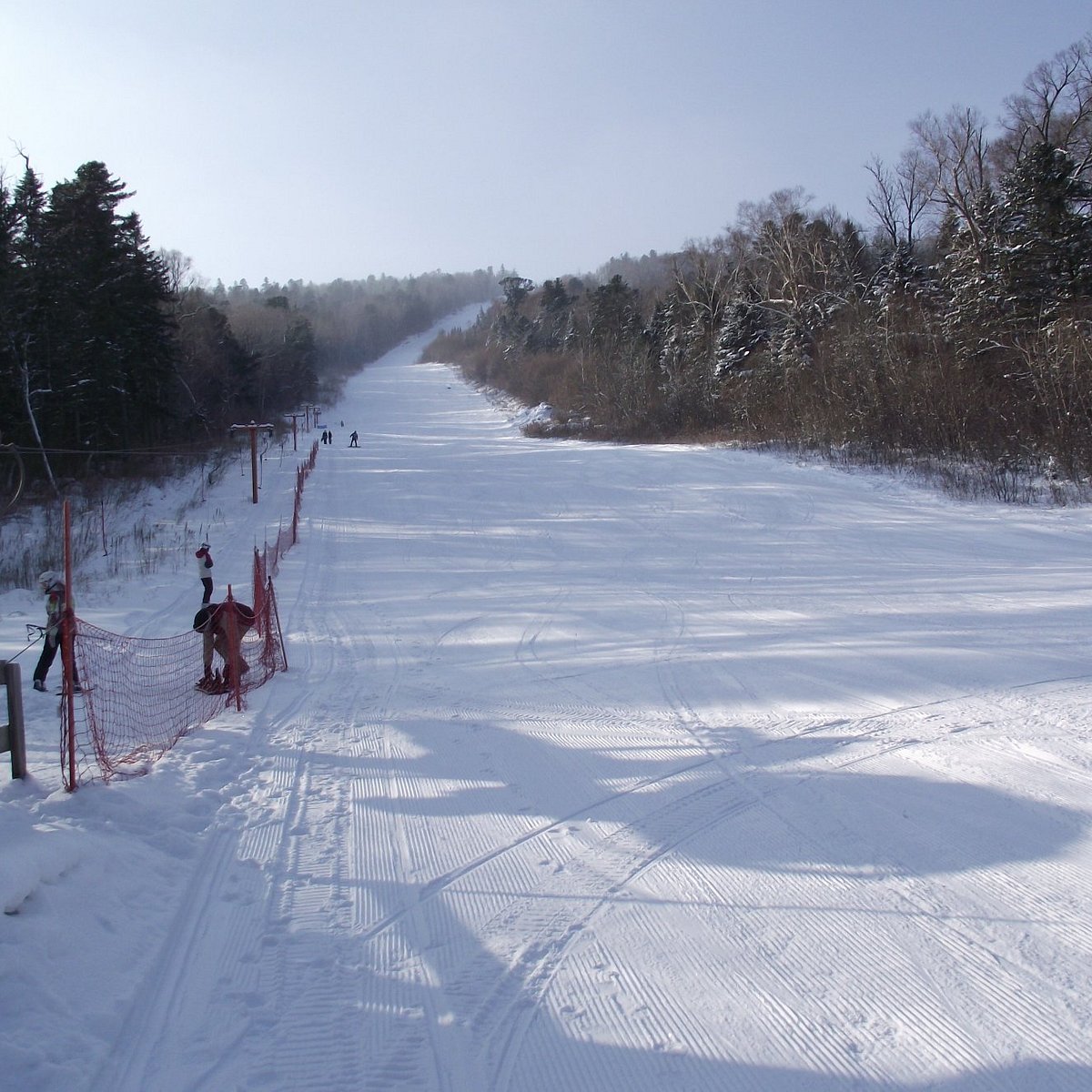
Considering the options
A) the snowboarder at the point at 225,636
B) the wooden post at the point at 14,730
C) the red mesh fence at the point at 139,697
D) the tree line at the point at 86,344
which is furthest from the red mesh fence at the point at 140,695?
the tree line at the point at 86,344

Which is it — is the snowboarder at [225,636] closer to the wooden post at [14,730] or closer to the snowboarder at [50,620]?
the snowboarder at [50,620]

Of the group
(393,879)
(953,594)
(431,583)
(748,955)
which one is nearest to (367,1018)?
(393,879)

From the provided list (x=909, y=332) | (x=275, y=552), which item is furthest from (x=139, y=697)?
(x=909, y=332)

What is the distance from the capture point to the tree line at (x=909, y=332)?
2361 cm

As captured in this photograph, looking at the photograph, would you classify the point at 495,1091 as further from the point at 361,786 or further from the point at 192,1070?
the point at 361,786

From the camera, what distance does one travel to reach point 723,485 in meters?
25.6

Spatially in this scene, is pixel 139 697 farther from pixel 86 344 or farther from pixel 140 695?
pixel 86 344

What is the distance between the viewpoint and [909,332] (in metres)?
28.0

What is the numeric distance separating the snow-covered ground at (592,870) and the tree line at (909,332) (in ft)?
44.7

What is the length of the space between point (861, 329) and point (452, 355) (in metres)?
113

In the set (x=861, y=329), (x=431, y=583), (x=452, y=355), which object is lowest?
(x=431, y=583)

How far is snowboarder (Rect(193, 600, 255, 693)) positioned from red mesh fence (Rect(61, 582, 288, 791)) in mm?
126

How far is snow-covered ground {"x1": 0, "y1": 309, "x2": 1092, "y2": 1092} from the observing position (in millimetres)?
3543

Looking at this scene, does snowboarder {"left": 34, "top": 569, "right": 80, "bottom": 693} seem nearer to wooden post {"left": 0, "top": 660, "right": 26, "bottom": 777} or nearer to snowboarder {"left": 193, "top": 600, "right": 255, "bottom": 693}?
snowboarder {"left": 193, "top": 600, "right": 255, "bottom": 693}
